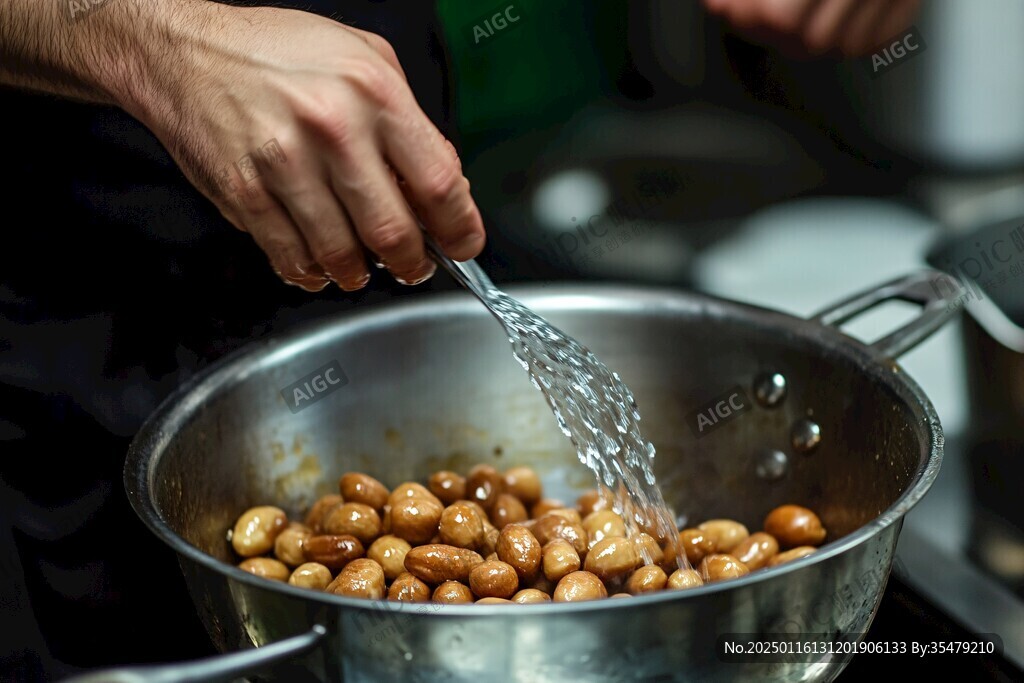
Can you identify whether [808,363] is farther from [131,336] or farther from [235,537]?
[131,336]

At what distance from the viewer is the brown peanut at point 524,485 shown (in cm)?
97

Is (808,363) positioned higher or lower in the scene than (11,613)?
higher

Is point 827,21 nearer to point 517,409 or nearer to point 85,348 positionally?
point 517,409

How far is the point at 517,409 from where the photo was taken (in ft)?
3.24

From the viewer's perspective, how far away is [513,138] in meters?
1.47

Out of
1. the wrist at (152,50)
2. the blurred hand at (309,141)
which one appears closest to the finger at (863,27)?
the blurred hand at (309,141)

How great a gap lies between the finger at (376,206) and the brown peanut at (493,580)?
0.25 metres

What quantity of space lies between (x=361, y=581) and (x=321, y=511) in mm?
168

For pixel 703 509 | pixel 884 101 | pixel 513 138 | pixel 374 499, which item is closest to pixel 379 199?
pixel 374 499

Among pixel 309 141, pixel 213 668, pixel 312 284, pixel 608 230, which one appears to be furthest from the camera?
pixel 608 230

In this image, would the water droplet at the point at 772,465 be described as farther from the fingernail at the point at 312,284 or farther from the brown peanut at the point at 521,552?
the fingernail at the point at 312,284

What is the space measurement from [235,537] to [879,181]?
1.34m

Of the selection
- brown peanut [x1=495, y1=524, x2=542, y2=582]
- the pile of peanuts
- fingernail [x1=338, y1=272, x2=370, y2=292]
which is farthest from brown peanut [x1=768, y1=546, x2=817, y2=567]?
fingernail [x1=338, y1=272, x2=370, y2=292]

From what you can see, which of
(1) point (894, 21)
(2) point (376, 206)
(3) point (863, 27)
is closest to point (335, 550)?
(2) point (376, 206)
